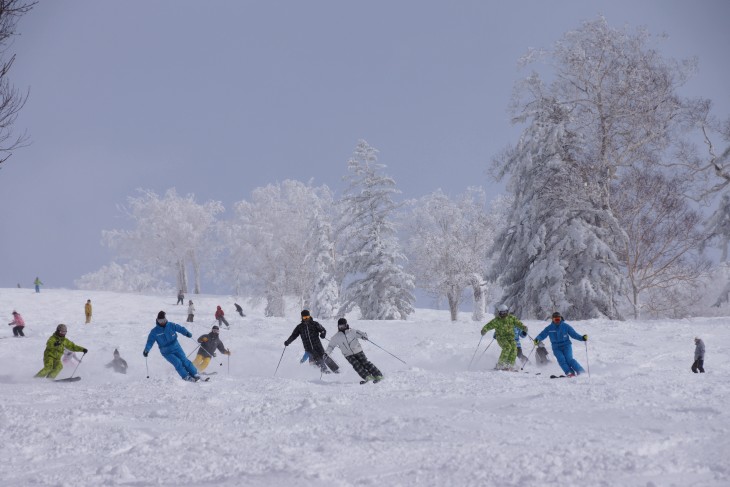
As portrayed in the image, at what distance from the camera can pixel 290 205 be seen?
153 feet

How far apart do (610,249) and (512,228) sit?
14.0ft

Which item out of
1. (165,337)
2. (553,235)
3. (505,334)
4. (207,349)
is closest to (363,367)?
(505,334)

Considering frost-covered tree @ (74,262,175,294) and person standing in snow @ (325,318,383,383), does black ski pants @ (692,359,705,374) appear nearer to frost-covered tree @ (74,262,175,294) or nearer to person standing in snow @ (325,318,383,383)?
person standing in snow @ (325,318,383,383)

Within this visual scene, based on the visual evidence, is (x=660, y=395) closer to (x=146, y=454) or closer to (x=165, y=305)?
(x=146, y=454)

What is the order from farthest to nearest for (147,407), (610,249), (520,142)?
(520,142), (610,249), (147,407)

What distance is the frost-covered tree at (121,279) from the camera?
6606cm

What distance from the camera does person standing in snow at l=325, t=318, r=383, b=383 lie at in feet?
35.2

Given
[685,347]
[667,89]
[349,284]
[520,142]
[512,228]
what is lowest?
[685,347]

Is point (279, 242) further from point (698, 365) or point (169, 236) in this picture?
point (698, 365)

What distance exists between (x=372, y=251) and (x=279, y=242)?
14624 millimetres

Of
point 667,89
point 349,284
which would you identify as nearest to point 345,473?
point 667,89

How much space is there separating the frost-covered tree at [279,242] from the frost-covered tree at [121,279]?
22.1 metres

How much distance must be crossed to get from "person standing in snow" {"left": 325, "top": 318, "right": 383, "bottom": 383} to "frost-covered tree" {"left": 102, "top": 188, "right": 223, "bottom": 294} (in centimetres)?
4465

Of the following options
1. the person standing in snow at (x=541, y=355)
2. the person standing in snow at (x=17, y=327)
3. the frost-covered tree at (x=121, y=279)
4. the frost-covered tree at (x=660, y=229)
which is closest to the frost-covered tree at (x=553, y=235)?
the frost-covered tree at (x=660, y=229)
